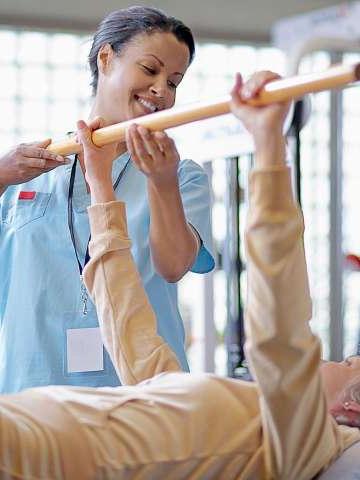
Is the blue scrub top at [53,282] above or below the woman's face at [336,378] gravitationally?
above

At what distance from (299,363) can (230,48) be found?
15.4 feet

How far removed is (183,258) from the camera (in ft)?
6.40

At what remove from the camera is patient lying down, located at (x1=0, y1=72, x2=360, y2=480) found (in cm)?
124

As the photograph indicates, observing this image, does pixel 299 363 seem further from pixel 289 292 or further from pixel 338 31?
pixel 338 31

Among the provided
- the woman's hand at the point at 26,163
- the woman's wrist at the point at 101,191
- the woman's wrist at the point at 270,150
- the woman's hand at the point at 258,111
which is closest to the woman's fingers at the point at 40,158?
the woman's hand at the point at 26,163

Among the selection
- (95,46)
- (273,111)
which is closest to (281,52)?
(95,46)

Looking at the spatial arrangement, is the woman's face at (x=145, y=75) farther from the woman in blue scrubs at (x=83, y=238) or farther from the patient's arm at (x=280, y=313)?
the patient's arm at (x=280, y=313)

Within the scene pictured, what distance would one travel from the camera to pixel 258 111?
4.41 feet

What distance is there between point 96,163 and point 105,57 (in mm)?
387

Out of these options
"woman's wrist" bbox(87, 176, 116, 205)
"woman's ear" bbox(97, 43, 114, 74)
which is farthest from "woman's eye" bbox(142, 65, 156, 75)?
"woman's wrist" bbox(87, 176, 116, 205)

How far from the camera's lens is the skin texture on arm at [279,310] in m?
1.24

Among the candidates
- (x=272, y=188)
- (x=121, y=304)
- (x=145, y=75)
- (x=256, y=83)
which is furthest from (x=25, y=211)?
(x=272, y=188)

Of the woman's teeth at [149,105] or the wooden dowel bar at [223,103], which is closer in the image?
the wooden dowel bar at [223,103]

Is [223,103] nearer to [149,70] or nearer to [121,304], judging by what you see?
[121,304]
